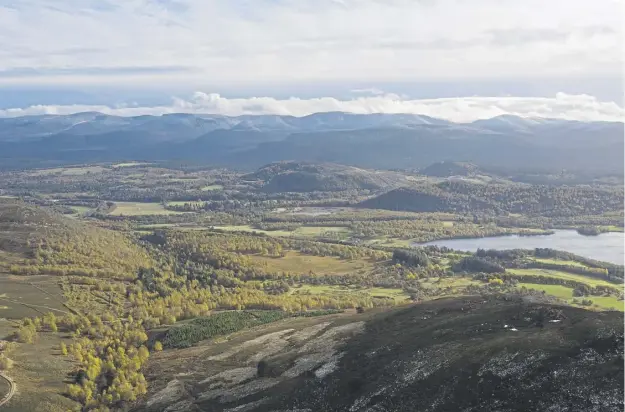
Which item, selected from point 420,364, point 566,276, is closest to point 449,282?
point 566,276

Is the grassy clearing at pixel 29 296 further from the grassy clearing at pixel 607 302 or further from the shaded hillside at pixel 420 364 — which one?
the grassy clearing at pixel 607 302

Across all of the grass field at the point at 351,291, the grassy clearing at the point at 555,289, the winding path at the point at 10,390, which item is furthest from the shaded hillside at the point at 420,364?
the grassy clearing at the point at 555,289

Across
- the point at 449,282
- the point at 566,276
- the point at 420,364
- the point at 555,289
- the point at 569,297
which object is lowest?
the point at 566,276

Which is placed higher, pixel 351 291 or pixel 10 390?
pixel 10 390

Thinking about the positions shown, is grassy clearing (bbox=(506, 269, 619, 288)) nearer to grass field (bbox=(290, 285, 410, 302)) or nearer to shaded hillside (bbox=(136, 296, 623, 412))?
grass field (bbox=(290, 285, 410, 302))

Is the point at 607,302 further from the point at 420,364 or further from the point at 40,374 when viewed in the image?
the point at 40,374

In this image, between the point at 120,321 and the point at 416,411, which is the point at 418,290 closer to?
the point at 120,321

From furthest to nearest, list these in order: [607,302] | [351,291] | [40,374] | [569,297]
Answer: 1. [351,291]
2. [569,297]
3. [607,302]
4. [40,374]
